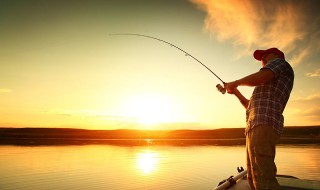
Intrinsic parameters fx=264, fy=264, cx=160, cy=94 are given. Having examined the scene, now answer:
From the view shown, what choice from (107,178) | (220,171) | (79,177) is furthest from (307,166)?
(79,177)

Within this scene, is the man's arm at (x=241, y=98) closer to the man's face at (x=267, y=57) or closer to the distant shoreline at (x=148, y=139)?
the man's face at (x=267, y=57)

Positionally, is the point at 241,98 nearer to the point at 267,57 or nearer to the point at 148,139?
the point at 267,57

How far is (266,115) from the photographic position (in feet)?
11.8

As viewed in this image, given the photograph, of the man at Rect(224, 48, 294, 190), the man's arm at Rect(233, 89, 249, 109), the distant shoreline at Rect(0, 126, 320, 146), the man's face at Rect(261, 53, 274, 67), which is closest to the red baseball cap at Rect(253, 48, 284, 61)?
the man's face at Rect(261, 53, 274, 67)

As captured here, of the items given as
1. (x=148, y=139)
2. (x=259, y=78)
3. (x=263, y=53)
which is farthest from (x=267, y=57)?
(x=148, y=139)

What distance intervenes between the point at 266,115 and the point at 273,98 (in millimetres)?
295

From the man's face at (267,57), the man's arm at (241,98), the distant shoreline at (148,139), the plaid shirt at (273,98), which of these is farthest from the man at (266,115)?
the distant shoreline at (148,139)

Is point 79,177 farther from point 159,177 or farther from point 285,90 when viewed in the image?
point 285,90

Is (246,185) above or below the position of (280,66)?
below

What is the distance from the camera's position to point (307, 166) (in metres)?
17.2

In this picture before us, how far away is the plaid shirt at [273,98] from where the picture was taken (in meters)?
3.61

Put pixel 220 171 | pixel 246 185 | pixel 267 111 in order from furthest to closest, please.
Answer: pixel 220 171 < pixel 246 185 < pixel 267 111

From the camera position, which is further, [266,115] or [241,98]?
[241,98]

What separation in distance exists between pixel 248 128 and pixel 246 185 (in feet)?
9.62
